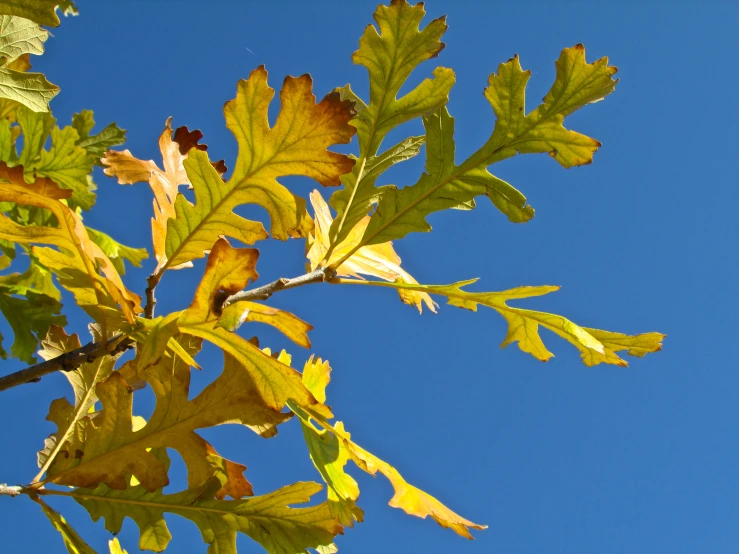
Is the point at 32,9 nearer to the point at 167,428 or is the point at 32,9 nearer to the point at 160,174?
the point at 160,174

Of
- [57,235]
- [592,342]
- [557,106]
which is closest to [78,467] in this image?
[57,235]

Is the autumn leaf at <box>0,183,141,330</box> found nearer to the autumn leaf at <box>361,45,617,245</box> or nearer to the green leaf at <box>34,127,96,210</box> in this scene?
the autumn leaf at <box>361,45,617,245</box>

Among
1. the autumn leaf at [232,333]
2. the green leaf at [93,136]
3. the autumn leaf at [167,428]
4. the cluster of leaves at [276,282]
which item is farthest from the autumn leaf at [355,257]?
the green leaf at [93,136]

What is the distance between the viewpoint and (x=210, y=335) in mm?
1428

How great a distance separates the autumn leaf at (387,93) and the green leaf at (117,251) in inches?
85.6

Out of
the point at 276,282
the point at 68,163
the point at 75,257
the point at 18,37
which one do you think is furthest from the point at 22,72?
the point at 68,163

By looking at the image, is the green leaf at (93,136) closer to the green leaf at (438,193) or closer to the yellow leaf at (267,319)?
the green leaf at (438,193)

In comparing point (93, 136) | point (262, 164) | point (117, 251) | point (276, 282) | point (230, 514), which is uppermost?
point (93, 136)

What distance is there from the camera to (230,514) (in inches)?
72.6

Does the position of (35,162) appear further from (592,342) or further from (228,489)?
A: (592,342)

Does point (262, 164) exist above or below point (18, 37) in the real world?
below

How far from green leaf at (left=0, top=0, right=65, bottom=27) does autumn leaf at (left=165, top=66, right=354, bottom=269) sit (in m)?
0.54

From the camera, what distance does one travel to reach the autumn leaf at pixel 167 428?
1.72 meters

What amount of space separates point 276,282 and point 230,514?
0.65 m
